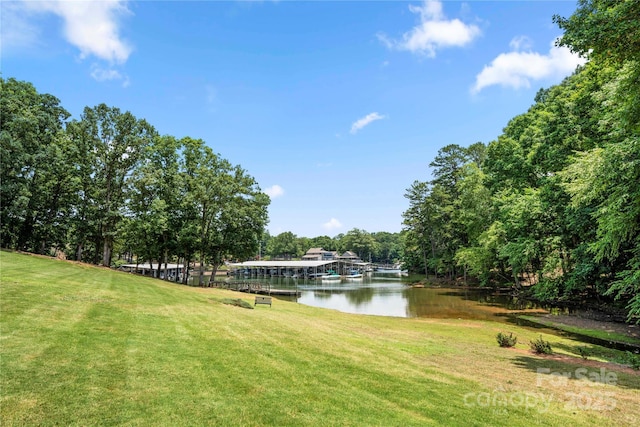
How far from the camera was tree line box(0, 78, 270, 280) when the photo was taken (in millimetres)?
34781

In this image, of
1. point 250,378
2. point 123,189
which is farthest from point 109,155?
point 250,378

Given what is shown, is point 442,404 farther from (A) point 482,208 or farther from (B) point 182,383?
(A) point 482,208

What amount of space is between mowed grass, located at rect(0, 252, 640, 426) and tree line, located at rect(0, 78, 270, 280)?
2499 centimetres

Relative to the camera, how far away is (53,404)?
207 inches

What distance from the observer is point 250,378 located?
23.6 ft

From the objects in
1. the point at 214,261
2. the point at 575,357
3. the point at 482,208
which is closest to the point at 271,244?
the point at 214,261

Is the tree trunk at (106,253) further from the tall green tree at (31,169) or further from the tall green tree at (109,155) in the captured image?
the tall green tree at (31,169)

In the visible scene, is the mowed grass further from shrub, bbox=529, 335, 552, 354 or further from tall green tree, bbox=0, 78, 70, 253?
tall green tree, bbox=0, 78, 70, 253

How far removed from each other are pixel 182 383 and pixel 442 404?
17.0ft

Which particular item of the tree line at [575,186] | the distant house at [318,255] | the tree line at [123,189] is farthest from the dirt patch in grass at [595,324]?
the distant house at [318,255]

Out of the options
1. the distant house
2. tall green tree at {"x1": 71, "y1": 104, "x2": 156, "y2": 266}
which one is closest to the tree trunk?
tall green tree at {"x1": 71, "y1": 104, "x2": 156, "y2": 266}

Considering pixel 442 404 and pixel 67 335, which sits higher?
pixel 67 335

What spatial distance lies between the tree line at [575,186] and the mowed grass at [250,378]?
8.45 m

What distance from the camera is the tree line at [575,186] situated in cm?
1033
